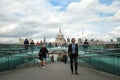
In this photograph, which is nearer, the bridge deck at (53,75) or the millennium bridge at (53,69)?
the bridge deck at (53,75)

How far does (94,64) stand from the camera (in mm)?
23812

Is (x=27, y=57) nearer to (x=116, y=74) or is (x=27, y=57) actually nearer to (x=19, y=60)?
(x=19, y=60)

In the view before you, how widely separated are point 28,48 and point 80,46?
7.34m

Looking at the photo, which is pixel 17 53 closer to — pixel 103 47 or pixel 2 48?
pixel 2 48

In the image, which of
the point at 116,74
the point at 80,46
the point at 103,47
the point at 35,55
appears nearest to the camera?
the point at 116,74

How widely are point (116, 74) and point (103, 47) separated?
18.8ft

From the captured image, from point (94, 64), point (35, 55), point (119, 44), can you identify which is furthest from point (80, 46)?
point (119, 44)

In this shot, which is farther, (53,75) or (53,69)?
(53,69)

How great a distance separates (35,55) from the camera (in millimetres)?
30000

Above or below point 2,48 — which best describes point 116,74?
below

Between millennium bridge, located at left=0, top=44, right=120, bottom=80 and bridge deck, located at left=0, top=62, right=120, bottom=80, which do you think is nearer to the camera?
bridge deck, located at left=0, top=62, right=120, bottom=80

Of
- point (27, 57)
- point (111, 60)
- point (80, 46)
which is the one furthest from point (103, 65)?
point (80, 46)

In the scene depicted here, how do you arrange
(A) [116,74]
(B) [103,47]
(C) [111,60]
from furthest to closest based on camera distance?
(B) [103,47]
(C) [111,60]
(A) [116,74]

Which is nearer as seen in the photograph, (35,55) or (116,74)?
(116,74)
